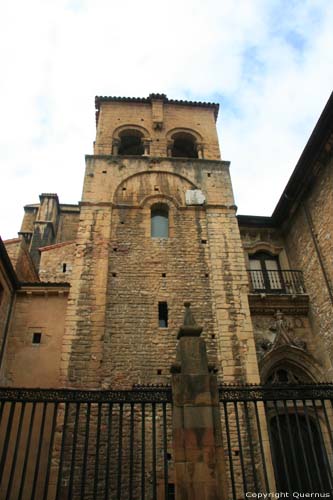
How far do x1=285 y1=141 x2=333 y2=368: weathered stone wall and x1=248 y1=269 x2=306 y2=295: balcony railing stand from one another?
323 millimetres

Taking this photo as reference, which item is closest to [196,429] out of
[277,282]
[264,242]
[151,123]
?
[277,282]

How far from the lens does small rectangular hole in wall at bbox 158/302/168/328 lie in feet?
36.6

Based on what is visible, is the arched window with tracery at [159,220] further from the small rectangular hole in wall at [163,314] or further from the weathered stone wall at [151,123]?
the weathered stone wall at [151,123]

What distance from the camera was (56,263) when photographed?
643 inches

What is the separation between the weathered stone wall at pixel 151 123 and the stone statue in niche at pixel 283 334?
724 centimetres

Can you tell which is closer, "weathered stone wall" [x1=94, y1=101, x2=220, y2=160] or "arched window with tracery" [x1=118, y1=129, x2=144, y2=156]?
"weathered stone wall" [x1=94, y1=101, x2=220, y2=160]

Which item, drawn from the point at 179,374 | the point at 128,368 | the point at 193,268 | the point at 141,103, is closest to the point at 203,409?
the point at 179,374

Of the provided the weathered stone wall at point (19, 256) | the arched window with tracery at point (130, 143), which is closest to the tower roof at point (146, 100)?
the arched window with tracery at point (130, 143)

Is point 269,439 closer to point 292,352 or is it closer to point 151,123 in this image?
point 292,352

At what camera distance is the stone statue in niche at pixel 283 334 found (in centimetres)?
1202

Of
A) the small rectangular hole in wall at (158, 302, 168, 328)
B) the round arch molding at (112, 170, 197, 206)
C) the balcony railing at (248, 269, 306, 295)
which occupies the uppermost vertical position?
the round arch molding at (112, 170, 197, 206)

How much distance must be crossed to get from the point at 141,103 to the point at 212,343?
1209 cm

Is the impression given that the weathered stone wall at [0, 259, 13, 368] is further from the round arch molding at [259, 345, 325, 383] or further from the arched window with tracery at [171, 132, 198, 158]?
the arched window with tracery at [171, 132, 198, 158]

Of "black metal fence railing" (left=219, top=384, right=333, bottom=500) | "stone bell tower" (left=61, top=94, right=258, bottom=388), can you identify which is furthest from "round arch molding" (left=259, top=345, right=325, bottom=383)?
"stone bell tower" (left=61, top=94, right=258, bottom=388)
